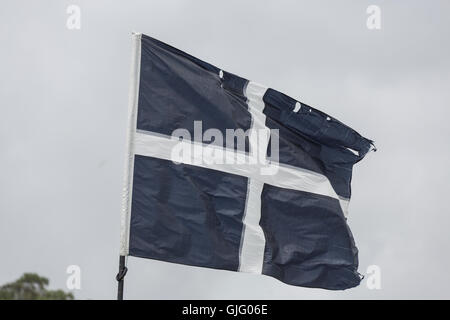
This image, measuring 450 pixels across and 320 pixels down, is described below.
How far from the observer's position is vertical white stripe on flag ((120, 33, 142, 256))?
72.9 feet

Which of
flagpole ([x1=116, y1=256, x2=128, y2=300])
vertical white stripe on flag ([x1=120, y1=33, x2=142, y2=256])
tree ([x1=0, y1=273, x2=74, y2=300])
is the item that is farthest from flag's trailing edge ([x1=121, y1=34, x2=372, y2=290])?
tree ([x1=0, y1=273, x2=74, y2=300])

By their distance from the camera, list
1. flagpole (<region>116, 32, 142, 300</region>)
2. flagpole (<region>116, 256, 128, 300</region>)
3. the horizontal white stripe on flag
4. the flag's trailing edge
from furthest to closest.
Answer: the horizontal white stripe on flag
the flag's trailing edge
flagpole (<region>116, 32, 142, 300</region>)
flagpole (<region>116, 256, 128, 300</region>)

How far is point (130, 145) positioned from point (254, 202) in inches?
126

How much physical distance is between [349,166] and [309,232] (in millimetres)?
2222

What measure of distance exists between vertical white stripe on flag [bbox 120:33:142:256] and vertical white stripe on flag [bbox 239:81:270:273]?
107 inches

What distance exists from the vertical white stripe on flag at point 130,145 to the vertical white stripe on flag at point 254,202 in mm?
2728

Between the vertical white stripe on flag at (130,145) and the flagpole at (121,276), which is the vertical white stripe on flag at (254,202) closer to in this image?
the vertical white stripe on flag at (130,145)

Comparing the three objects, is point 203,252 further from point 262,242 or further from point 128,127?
point 128,127

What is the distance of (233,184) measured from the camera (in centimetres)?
2356

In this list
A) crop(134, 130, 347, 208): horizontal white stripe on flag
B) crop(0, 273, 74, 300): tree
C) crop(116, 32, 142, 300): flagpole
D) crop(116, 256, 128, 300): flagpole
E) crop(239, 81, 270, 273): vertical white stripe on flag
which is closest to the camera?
crop(0, 273, 74, 300): tree

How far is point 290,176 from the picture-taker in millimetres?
24484

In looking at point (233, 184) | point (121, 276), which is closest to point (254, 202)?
point (233, 184)

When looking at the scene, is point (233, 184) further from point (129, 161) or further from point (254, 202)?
point (129, 161)

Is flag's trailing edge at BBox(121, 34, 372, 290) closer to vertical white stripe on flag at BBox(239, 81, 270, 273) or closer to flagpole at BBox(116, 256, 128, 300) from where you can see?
vertical white stripe on flag at BBox(239, 81, 270, 273)
